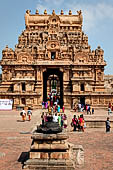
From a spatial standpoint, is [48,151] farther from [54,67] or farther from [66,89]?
[54,67]

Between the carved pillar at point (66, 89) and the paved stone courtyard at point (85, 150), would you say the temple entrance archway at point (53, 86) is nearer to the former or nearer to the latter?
the carved pillar at point (66, 89)

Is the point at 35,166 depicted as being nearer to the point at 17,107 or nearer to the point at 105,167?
the point at 105,167

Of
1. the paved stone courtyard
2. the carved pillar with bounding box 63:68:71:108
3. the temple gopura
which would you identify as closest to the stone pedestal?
the paved stone courtyard

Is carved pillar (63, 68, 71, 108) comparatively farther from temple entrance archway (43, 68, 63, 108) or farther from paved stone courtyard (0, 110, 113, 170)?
paved stone courtyard (0, 110, 113, 170)

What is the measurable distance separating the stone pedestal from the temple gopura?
112 ft

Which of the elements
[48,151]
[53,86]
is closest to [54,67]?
[53,86]

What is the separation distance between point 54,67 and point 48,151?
3756 cm

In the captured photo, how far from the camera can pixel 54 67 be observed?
48219mm

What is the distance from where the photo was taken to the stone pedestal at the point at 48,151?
35.9 ft

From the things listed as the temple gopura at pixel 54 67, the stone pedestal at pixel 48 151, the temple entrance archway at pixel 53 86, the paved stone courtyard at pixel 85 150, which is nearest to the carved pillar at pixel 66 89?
the temple gopura at pixel 54 67

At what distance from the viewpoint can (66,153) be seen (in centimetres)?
1114

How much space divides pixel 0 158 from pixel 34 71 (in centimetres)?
3645

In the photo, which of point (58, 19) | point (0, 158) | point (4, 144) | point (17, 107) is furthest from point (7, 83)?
point (0, 158)

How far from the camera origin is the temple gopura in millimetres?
45906
